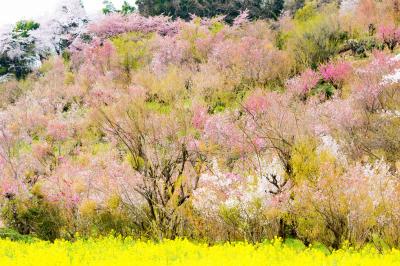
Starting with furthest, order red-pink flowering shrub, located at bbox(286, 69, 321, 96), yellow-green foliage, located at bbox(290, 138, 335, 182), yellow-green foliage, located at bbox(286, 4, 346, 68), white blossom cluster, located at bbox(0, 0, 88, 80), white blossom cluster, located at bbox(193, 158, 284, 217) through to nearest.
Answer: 1. white blossom cluster, located at bbox(0, 0, 88, 80)
2. yellow-green foliage, located at bbox(286, 4, 346, 68)
3. red-pink flowering shrub, located at bbox(286, 69, 321, 96)
4. yellow-green foliage, located at bbox(290, 138, 335, 182)
5. white blossom cluster, located at bbox(193, 158, 284, 217)

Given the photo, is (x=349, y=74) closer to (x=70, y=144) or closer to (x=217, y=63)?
(x=217, y=63)

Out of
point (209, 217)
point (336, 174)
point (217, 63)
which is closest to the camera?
point (336, 174)

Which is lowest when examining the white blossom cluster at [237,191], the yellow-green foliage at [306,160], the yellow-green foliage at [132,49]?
the yellow-green foliage at [132,49]

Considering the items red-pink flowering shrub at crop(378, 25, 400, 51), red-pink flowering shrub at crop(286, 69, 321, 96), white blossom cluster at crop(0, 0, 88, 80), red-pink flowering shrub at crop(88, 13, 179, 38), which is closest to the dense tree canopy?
red-pink flowering shrub at crop(88, 13, 179, 38)

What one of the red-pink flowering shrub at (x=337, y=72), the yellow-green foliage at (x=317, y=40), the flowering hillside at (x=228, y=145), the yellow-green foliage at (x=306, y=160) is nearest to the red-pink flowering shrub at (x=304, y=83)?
the flowering hillside at (x=228, y=145)

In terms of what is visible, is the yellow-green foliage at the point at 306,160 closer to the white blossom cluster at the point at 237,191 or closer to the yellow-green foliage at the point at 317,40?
the white blossom cluster at the point at 237,191

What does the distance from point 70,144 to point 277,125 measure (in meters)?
20.5

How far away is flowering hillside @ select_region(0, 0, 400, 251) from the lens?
572 inches

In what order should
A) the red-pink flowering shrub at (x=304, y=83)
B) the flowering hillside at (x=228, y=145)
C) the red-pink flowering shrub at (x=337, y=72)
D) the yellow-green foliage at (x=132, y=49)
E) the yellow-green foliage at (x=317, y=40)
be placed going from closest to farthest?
the flowering hillside at (x=228, y=145) → the red-pink flowering shrub at (x=337, y=72) → the red-pink flowering shrub at (x=304, y=83) → the yellow-green foliage at (x=317, y=40) → the yellow-green foliage at (x=132, y=49)

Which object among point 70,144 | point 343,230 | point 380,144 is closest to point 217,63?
point 70,144

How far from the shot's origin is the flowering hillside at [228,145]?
1452 centimetres

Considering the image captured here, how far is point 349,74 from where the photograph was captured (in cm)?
3047

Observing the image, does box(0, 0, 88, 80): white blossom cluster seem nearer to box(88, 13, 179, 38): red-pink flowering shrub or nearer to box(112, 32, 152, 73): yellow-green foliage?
box(88, 13, 179, 38): red-pink flowering shrub

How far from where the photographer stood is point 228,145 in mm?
22938
